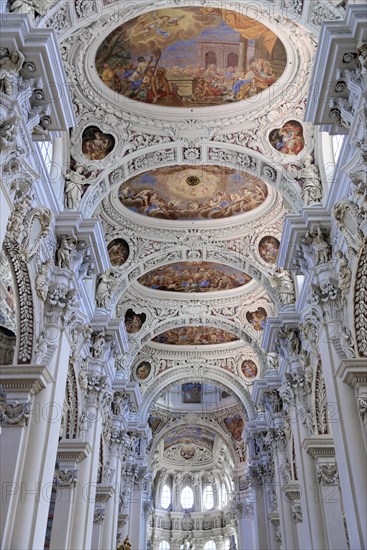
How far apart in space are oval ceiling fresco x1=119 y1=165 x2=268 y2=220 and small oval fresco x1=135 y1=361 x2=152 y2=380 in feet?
35.9

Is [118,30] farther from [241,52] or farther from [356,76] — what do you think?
[356,76]

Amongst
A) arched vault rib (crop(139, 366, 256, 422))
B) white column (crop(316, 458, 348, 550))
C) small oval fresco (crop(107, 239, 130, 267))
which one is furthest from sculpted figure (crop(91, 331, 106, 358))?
arched vault rib (crop(139, 366, 256, 422))

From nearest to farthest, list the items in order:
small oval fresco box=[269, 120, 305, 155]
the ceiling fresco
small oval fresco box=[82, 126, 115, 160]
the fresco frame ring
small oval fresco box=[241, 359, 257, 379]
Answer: the fresco frame ring < small oval fresco box=[269, 120, 305, 155] < small oval fresco box=[82, 126, 115, 160] < small oval fresco box=[241, 359, 257, 379] < the ceiling fresco

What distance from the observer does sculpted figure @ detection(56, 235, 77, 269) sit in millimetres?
14142

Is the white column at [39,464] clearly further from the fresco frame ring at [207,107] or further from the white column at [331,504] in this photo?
the white column at [331,504]

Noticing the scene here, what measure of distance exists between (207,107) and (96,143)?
3.16m

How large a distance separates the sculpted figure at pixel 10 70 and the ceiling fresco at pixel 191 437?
32.1 metres

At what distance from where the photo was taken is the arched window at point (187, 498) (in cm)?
4825

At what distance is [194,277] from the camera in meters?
24.8

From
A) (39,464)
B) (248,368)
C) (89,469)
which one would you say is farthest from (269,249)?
(39,464)

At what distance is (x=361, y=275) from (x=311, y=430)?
20.7 ft

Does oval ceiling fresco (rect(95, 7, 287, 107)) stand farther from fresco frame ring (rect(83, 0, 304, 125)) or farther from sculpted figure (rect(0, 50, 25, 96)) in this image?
sculpted figure (rect(0, 50, 25, 96))

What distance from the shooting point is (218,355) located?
30234 millimetres

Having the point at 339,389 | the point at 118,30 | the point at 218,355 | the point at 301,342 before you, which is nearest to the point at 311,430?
the point at 301,342
